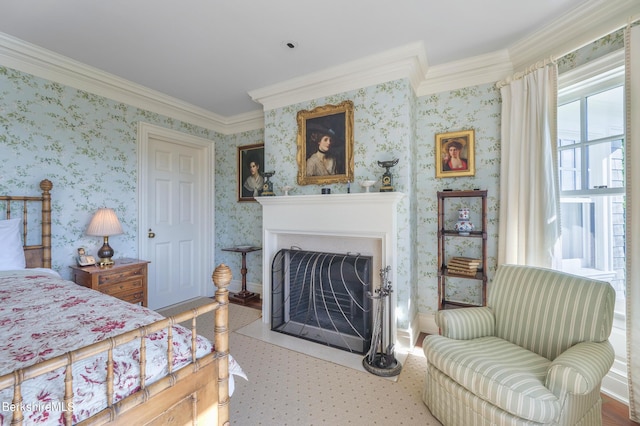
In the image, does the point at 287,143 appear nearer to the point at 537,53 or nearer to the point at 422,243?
the point at 422,243

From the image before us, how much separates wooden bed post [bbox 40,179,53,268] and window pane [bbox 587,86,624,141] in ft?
14.8

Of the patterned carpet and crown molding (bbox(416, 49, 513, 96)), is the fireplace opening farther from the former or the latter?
crown molding (bbox(416, 49, 513, 96))

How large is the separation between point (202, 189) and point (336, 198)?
240 centimetres

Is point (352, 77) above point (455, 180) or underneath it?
above

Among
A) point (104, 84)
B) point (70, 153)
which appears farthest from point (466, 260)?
point (104, 84)

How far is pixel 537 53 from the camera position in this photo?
89.6 inches

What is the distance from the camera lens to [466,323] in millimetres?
1807

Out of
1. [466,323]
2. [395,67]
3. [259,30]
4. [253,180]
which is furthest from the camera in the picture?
[253,180]

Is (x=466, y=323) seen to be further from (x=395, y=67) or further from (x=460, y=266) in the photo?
(x=395, y=67)

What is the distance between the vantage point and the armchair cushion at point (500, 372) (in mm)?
1224

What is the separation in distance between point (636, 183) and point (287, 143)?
9.13 ft

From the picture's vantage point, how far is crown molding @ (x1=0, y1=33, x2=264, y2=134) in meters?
2.33

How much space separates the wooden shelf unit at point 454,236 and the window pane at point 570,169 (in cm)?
59

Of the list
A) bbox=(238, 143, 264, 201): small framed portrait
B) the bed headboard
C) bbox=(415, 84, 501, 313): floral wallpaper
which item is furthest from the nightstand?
bbox=(415, 84, 501, 313): floral wallpaper
